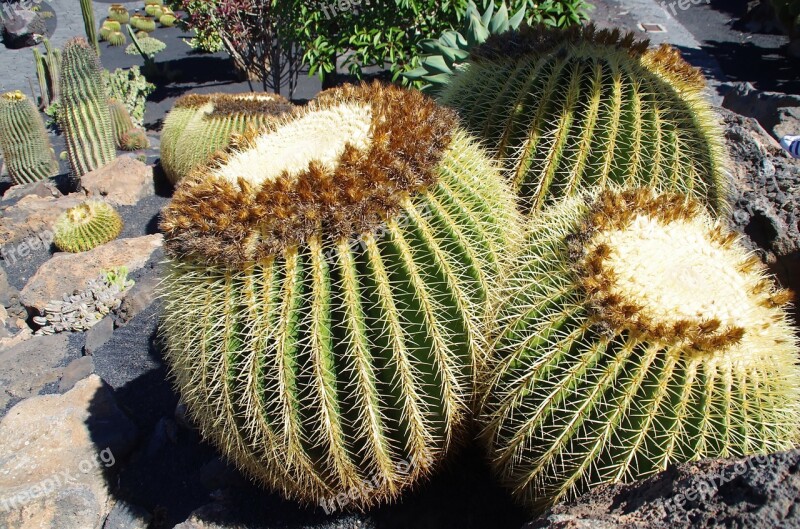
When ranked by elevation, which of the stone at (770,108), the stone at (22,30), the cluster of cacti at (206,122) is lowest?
the stone at (22,30)

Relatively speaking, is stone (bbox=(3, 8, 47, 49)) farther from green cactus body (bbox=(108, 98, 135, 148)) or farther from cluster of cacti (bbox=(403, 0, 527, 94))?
cluster of cacti (bbox=(403, 0, 527, 94))

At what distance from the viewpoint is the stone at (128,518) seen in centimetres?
308

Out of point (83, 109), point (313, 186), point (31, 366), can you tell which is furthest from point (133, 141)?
point (313, 186)

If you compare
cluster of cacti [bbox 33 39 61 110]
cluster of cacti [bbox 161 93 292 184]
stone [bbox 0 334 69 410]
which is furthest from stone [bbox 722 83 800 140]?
cluster of cacti [bbox 33 39 61 110]

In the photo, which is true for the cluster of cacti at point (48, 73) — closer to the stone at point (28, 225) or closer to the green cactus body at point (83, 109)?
the green cactus body at point (83, 109)

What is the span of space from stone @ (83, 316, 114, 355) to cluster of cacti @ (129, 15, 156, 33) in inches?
643

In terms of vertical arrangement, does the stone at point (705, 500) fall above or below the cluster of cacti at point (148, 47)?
above

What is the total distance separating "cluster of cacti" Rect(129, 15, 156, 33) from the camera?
18469mm

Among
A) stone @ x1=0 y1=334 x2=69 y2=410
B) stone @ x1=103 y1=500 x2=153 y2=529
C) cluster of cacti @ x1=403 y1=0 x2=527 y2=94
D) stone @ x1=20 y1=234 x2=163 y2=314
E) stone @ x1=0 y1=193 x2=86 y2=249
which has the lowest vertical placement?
stone @ x1=0 y1=193 x2=86 y2=249

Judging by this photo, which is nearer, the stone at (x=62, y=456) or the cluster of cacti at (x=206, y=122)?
the stone at (x=62, y=456)

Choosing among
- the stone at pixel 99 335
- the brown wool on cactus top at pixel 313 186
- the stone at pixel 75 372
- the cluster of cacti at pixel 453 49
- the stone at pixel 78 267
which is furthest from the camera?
the stone at pixel 78 267

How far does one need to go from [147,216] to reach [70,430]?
3951 mm

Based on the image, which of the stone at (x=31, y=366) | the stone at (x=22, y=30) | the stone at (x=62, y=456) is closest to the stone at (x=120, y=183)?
the stone at (x=31, y=366)

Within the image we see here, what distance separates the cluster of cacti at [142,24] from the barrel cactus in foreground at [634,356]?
19517mm
